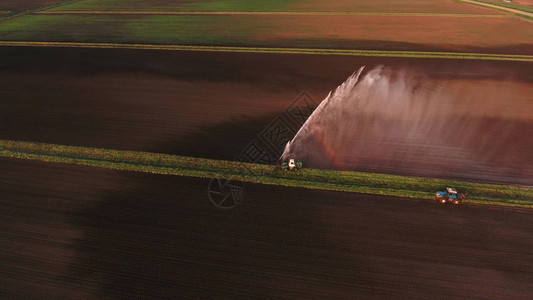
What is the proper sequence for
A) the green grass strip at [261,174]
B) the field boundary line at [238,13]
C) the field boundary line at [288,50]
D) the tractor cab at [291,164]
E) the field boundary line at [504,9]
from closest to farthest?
the green grass strip at [261,174]
the tractor cab at [291,164]
the field boundary line at [288,50]
the field boundary line at [504,9]
the field boundary line at [238,13]

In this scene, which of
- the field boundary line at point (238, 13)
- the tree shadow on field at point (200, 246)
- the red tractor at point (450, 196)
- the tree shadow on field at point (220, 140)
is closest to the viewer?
the tree shadow on field at point (200, 246)

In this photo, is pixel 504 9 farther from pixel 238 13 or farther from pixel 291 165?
pixel 291 165

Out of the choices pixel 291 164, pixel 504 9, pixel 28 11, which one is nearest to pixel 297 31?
pixel 291 164

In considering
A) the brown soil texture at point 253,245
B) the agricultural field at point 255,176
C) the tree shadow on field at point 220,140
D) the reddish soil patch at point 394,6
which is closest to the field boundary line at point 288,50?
the agricultural field at point 255,176

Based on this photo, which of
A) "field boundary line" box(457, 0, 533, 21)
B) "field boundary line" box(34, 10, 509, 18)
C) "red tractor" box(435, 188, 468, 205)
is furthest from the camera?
"field boundary line" box(34, 10, 509, 18)

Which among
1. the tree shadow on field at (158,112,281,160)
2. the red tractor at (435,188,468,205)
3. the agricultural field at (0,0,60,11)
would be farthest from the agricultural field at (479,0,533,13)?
the agricultural field at (0,0,60,11)

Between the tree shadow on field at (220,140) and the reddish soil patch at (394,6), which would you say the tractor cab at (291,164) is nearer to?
the tree shadow on field at (220,140)

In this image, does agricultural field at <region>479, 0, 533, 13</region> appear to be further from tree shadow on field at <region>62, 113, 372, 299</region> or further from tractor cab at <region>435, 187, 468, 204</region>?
tree shadow on field at <region>62, 113, 372, 299</region>
